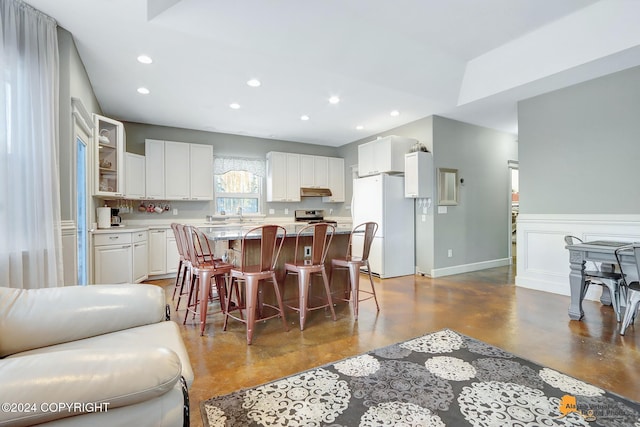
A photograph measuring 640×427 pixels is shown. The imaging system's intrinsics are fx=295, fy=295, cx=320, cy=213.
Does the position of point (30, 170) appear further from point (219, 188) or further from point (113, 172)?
point (219, 188)

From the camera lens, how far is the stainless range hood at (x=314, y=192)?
21.6ft

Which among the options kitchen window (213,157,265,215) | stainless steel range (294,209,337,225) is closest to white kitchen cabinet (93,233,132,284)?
kitchen window (213,157,265,215)

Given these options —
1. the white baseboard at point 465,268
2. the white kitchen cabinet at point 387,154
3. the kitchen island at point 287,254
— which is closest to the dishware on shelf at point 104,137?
the kitchen island at point 287,254

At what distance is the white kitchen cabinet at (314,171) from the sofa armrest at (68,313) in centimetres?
513

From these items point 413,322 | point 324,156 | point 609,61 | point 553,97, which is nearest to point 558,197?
point 553,97

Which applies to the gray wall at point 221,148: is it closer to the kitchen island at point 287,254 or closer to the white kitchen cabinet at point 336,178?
the white kitchen cabinet at point 336,178

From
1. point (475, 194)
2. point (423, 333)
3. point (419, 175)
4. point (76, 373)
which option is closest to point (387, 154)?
point (419, 175)

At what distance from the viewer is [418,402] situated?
5.54 feet

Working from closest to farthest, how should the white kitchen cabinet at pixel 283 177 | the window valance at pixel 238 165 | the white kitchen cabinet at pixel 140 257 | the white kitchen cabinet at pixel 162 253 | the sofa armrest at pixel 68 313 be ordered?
the sofa armrest at pixel 68 313, the white kitchen cabinet at pixel 140 257, the white kitchen cabinet at pixel 162 253, the window valance at pixel 238 165, the white kitchen cabinet at pixel 283 177

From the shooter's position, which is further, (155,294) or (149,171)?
(149,171)

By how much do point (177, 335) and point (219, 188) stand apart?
482cm

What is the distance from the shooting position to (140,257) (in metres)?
4.48

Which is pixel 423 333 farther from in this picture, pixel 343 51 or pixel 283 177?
pixel 283 177

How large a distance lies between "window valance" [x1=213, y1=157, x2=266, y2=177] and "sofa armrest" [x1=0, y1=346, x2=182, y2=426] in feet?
17.6
